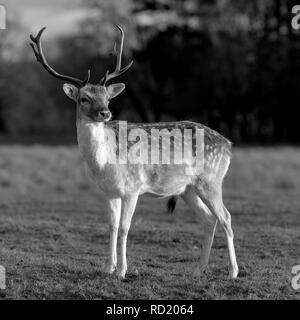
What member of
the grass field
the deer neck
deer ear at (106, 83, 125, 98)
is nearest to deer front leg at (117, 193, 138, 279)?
the grass field

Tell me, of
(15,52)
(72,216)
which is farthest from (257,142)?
(72,216)

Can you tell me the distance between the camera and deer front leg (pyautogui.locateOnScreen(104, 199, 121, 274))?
8336mm

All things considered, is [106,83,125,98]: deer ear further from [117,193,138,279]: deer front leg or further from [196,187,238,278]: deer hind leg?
[196,187,238,278]: deer hind leg

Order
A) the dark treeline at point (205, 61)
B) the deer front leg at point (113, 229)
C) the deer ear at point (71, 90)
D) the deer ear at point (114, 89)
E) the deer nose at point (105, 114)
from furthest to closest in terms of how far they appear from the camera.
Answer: the dark treeline at point (205, 61), the deer ear at point (114, 89), the deer ear at point (71, 90), the deer front leg at point (113, 229), the deer nose at point (105, 114)

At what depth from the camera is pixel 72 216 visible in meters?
13.2

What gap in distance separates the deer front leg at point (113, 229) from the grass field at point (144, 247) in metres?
0.20

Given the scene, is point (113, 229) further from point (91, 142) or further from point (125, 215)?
point (91, 142)

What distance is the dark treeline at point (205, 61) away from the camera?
38.6 meters

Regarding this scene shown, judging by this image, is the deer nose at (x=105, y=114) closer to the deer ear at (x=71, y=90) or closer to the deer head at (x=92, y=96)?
the deer head at (x=92, y=96)

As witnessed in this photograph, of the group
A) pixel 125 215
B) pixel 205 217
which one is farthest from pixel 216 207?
pixel 125 215

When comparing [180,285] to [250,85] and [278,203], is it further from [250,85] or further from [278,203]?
[250,85]

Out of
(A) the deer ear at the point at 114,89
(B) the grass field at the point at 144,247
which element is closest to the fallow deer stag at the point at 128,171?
(A) the deer ear at the point at 114,89

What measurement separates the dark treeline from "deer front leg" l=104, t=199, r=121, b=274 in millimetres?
30411

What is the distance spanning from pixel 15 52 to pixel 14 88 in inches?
143
